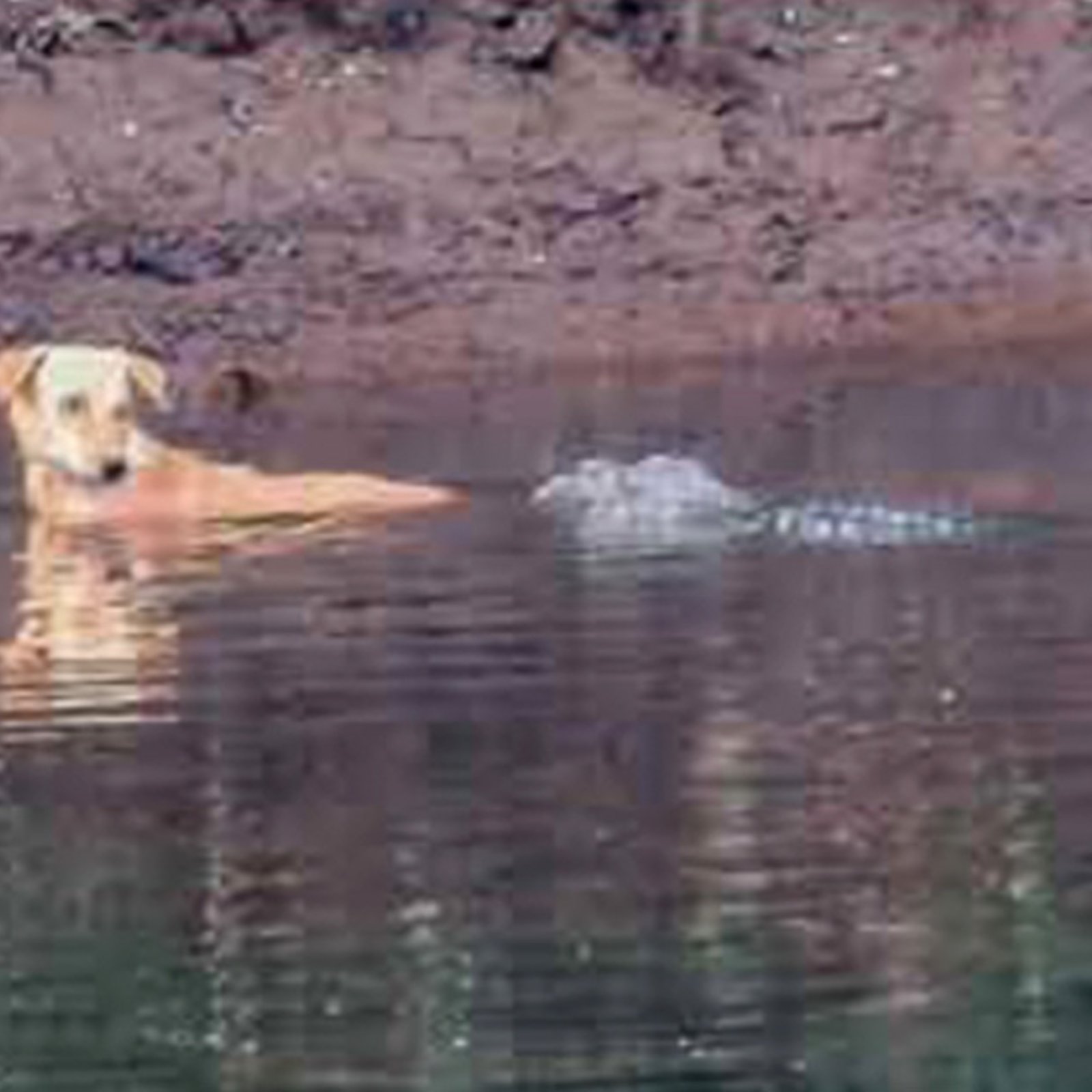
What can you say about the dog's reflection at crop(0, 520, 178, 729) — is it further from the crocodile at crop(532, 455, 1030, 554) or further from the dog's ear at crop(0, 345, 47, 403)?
the crocodile at crop(532, 455, 1030, 554)

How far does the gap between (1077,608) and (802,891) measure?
3.97 m

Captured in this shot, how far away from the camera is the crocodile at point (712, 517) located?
15961 mm

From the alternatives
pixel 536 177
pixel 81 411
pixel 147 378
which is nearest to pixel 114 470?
pixel 81 411

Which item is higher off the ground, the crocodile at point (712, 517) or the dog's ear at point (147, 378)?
the dog's ear at point (147, 378)

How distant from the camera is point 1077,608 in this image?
1428cm

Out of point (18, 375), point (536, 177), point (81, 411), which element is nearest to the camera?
point (81, 411)

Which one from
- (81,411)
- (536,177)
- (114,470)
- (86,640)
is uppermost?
(536,177)

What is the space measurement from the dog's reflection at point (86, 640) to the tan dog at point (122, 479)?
16 cm

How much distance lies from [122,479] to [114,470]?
0.11 ft

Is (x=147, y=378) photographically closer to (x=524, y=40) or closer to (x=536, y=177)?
(x=536, y=177)

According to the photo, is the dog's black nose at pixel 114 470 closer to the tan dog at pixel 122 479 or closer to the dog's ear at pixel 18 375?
the tan dog at pixel 122 479

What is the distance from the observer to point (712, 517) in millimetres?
16344

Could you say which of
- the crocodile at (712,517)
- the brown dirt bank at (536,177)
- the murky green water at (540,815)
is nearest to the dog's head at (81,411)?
the murky green water at (540,815)

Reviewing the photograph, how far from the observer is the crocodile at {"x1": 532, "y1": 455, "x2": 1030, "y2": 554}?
16.0m
